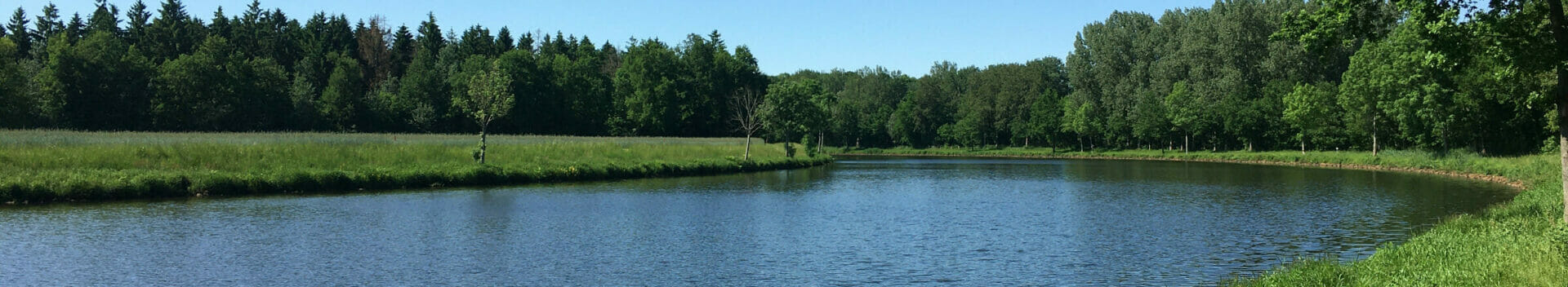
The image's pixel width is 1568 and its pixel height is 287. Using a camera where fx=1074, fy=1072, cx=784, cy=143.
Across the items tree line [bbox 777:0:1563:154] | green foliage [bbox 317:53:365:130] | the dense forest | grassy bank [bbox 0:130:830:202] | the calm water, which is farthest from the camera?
green foliage [bbox 317:53:365:130]

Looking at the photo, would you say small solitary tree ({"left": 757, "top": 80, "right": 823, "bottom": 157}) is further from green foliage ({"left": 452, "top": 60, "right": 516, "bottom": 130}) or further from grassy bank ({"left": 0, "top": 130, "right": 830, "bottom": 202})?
green foliage ({"left": 452, "top": 60, "right": 516, "bottom": 130})

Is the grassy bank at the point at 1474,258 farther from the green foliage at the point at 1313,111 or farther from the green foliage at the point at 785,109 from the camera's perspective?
the green foliage at the point at 1313,111

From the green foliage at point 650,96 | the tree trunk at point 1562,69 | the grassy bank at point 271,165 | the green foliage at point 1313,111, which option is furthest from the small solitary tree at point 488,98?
the green foliage at point 1313,111

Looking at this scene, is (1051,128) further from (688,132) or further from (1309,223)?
(1309,223)

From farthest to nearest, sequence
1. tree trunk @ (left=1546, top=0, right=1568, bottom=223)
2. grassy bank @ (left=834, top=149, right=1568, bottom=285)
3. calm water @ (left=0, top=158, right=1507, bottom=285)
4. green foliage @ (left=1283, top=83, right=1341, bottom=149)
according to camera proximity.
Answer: green foliage @ (left=1283, top=83, right=1341, bottom=149) → tree trunk @ (left=1546, top=0, right=1568, bottom=223) → calm water @ (left=0, top=158, right=1507, bottom=285) → grassy bank @ (left=834, top=149, right=1568, bottom=285)

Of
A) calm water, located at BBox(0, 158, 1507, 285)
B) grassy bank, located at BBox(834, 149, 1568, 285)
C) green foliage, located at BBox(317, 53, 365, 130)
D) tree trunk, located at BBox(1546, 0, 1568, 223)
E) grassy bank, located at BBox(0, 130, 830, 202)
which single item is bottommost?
calm water, located at BBox(0, 158, 1507, 285)

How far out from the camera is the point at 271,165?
42.8m

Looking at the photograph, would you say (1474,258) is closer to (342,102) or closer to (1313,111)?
(1313,111)

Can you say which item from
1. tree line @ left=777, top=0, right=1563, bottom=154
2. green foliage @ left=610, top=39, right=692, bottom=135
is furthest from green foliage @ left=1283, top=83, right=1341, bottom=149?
green foliage @ left=610, top=39, right=692, bottom=135

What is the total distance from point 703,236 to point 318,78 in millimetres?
96046

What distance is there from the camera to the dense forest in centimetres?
7119

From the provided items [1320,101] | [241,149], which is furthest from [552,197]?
[1320,101]

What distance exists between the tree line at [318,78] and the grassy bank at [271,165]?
1486 cm

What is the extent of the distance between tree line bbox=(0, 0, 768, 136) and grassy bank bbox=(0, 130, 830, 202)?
14864mm
